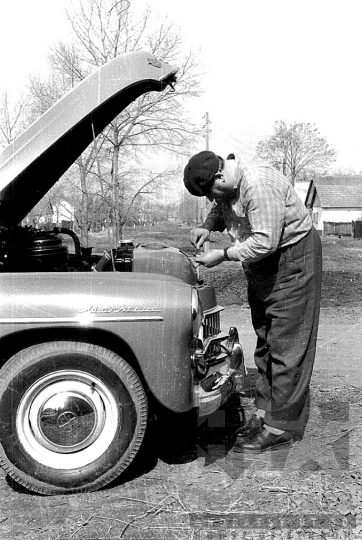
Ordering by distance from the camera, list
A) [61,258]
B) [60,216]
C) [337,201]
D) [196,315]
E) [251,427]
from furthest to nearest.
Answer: [337,201]
[60,216]
[61,258]
[251,427]
[196,315]

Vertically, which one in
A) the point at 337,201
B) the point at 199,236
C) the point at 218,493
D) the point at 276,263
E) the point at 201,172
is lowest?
the point at 218,493

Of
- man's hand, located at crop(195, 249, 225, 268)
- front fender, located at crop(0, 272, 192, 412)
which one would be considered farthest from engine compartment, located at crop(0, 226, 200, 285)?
front fender, located at crop(0, 272, 192, 412)

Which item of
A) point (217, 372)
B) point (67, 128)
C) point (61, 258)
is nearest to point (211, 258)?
point (217, 372)

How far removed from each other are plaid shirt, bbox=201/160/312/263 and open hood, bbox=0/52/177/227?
34.9 inches

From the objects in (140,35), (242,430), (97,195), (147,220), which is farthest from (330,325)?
(147,220)

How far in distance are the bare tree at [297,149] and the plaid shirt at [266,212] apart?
173ft

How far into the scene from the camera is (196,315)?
126 inches

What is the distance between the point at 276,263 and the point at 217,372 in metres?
0.74

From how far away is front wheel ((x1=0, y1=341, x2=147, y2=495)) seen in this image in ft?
9.93

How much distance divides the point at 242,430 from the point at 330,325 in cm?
381

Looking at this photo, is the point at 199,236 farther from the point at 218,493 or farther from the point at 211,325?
the point at 218,493

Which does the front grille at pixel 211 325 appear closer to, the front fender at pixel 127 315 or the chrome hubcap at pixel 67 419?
the front fender at pixel 127 315

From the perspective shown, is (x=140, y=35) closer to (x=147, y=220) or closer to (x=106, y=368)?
(x=147, y=220)

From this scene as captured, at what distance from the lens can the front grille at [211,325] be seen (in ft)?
11.7
